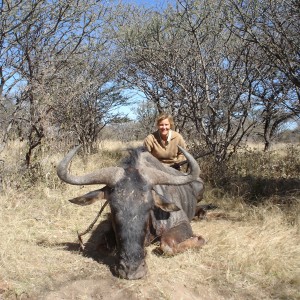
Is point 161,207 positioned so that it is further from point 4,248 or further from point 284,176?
point 284,176

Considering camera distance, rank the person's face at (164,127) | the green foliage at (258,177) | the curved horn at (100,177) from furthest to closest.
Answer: the green foliage at (258,177) < the person's face at (164,127) < the curved horn at (100,177)

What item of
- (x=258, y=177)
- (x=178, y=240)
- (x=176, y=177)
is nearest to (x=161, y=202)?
(x=176, y=177)

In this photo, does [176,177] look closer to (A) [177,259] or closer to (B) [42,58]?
(A) [177,259]

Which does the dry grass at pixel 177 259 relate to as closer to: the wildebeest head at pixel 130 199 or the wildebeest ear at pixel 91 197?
the wildebeest head at pixel 130 199

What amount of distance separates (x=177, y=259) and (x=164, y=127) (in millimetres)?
2463

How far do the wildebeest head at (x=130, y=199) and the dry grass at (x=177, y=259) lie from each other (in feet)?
0.69

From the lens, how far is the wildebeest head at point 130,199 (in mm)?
3359

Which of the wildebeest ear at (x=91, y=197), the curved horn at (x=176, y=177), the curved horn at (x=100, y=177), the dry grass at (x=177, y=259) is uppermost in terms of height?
the curved horn at (x=100, y=177)

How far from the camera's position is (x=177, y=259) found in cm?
385

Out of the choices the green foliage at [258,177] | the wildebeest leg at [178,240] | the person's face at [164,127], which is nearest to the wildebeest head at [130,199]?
the wildebeest leg at [178,240]

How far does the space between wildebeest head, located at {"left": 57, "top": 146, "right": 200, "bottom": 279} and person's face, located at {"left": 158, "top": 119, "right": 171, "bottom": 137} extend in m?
1.68

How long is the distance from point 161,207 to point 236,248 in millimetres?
1023

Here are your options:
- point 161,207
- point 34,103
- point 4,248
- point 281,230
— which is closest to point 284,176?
point 281,230

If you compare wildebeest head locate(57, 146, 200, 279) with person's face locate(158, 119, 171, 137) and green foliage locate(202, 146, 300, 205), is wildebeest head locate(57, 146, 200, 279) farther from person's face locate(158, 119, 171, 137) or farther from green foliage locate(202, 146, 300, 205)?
green foliage locate(202, 146, 300, 205)
